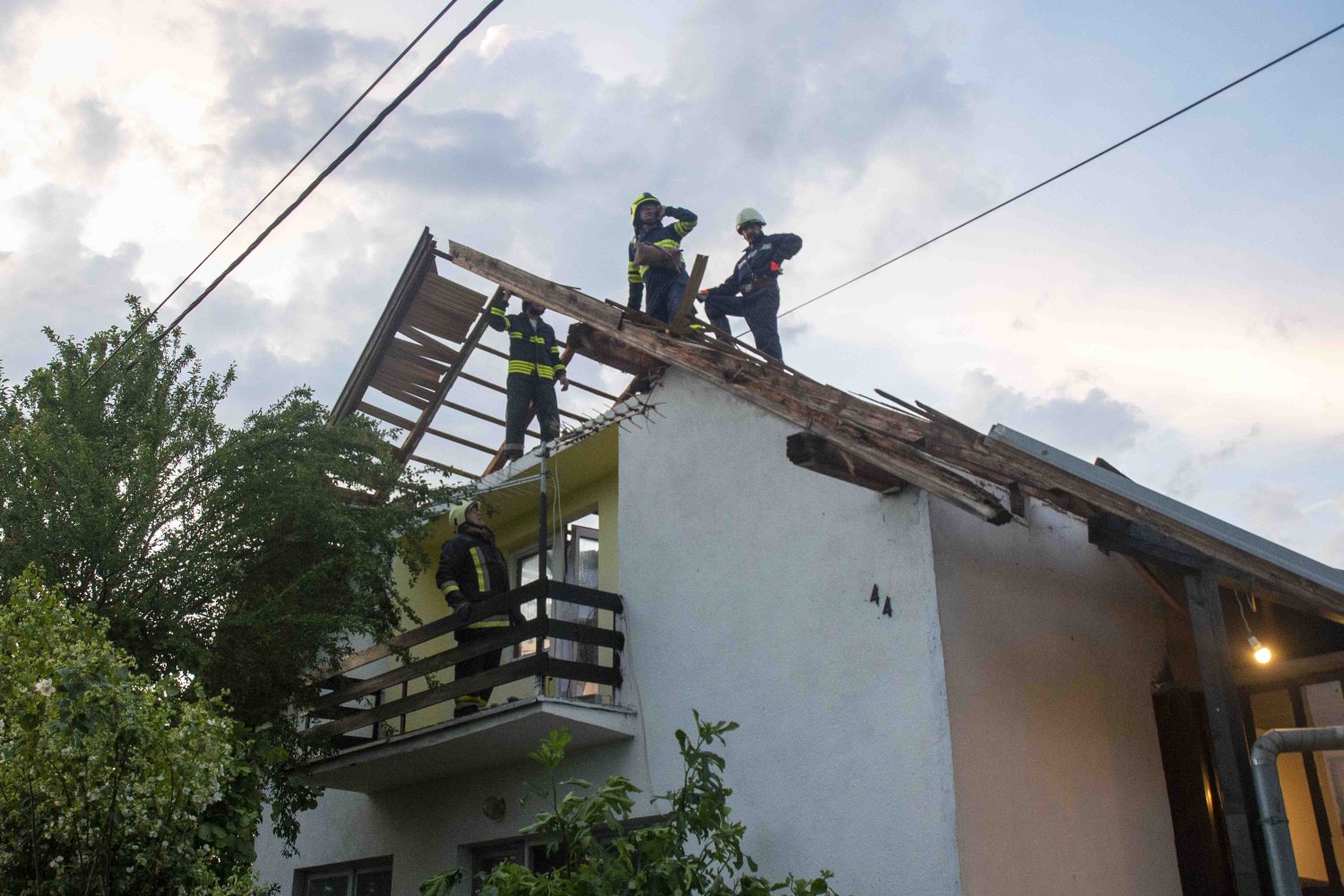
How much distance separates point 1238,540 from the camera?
23.1 feet

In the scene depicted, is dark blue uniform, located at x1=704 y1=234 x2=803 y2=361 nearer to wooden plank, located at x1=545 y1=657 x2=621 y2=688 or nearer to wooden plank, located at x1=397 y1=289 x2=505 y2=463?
wooden plank, located at x1=397 y1=289 x2=505 y2=463

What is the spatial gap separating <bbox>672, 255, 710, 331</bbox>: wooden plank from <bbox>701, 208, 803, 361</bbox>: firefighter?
255 centimetres

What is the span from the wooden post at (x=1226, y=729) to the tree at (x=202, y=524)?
684 centimetres

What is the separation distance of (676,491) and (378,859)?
5.28 m

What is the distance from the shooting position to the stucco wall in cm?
751

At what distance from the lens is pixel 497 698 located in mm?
12820

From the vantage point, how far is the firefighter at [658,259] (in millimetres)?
12609

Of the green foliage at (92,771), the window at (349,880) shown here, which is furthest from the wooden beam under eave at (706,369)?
the window at (349,880)

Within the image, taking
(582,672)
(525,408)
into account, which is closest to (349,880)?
(582,672)

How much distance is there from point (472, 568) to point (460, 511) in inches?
28.8

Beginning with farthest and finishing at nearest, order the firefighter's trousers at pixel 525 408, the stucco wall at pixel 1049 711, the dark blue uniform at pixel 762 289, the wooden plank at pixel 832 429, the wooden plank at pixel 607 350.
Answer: the firefighter's trousers at pixel 525 408, the dark blue uniform at pixel 762 289, the wooden plank at pixel 607 350, the stucco wall at pixel 1049 711, the wooden plank at pixel 832 429

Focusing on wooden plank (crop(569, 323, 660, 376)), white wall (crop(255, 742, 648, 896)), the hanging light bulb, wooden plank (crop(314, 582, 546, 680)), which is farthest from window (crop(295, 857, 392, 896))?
the hanging light bulb

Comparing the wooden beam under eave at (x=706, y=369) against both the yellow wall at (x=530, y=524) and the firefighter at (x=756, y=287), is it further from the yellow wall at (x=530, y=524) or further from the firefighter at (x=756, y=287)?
the firefighter at (x=756, y=287)

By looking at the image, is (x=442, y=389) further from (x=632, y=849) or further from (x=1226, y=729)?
(x=1226, y=729)
